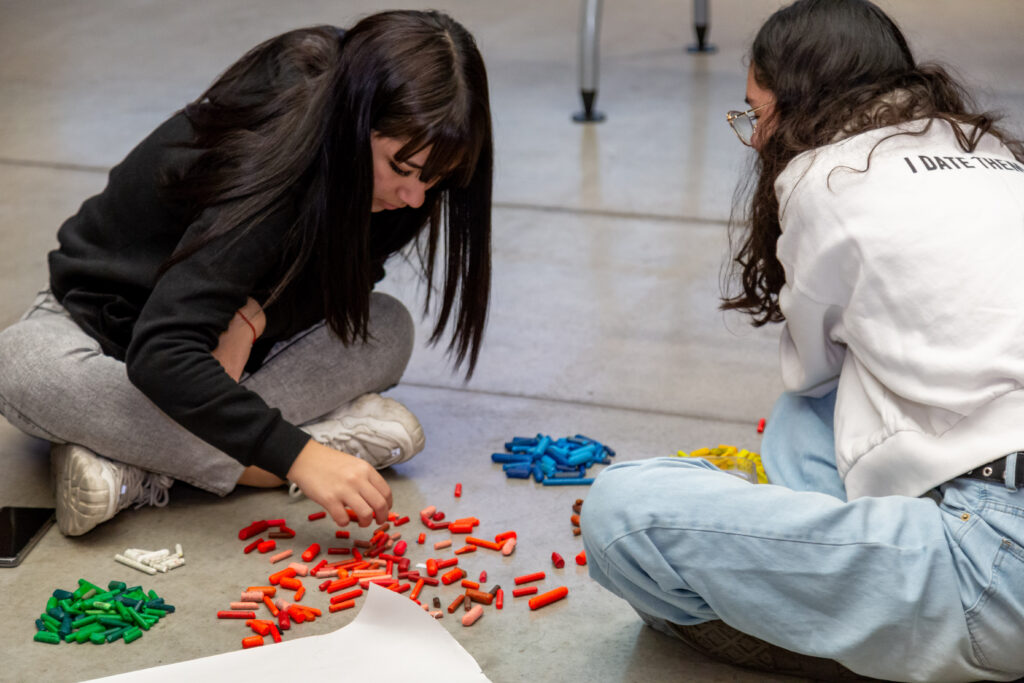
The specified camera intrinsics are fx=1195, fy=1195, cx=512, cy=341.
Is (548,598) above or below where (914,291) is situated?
below

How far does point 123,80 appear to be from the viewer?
450 centimetres

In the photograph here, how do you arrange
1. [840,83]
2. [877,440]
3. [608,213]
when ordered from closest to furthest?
[877,440] → [840,83] → [608,213]

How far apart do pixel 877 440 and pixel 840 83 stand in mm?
492

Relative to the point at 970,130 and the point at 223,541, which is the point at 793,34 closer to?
the point at 970,130

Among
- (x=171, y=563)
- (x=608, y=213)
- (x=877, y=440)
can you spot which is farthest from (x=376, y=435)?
(x=608, y=213)

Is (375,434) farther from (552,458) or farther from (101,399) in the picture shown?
(101,399)

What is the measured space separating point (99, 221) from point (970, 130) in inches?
54.1

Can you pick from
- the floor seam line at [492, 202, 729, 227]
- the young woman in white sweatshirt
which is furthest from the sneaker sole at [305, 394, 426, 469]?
the floor seam line at [492, 202, 729, 227]

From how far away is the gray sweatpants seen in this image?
1.90 m

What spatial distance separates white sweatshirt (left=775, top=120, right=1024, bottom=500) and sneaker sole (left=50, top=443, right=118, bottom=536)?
1.08 m

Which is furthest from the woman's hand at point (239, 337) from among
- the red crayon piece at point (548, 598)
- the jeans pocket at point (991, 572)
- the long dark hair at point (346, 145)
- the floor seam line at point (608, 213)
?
the floor seam line at point (608, 213)

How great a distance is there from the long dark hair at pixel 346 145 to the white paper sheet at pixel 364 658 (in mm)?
522

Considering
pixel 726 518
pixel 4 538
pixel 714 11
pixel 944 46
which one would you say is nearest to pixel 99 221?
pixel 4 538

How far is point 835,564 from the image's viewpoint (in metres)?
1.40
